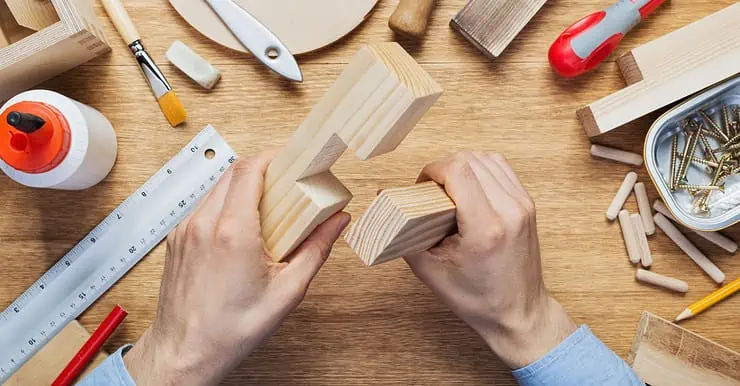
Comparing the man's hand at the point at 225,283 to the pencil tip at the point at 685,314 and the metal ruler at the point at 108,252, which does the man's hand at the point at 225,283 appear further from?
the pencil tip at the point at 685,314

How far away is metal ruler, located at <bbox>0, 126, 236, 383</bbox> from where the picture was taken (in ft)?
2.72

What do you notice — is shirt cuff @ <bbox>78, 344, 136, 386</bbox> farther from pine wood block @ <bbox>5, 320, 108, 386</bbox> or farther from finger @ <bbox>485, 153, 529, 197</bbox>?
finger @ <bbox>485, 153, 529, 197</bbox>

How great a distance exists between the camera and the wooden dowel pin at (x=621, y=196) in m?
0.86

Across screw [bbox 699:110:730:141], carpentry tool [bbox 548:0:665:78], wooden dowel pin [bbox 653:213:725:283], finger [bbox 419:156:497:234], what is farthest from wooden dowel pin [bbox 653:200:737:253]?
finger [bbox 419:156:497:234]

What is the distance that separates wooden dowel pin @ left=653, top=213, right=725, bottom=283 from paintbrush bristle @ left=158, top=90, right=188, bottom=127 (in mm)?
659

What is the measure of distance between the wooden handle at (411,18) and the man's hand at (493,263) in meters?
0.20

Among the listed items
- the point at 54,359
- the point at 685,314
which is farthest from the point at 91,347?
the point at 685,314

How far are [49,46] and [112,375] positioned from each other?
0.38m

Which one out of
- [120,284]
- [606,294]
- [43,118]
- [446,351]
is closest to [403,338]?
[446,351]

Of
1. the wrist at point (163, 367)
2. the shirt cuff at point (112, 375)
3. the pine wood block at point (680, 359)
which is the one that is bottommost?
the pine wood block at point (680, 359)

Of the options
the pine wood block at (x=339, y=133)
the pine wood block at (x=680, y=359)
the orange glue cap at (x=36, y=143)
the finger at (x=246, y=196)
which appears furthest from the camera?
the pine wood block at (x=680, y=359)

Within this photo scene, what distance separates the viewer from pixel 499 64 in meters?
0.86

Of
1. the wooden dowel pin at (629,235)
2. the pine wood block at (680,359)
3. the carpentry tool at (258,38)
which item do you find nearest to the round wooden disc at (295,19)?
the carpentry tool at (258,38)

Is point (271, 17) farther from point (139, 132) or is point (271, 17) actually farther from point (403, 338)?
point (403, 338)
